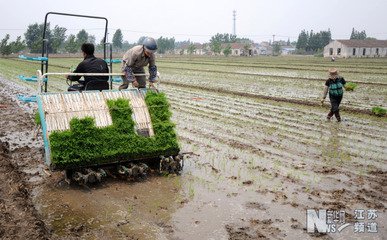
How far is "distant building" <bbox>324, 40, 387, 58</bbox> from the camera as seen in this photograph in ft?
266

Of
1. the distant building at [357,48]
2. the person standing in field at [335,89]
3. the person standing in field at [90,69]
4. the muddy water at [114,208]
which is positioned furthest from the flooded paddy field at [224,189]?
the distant building at [357,48]

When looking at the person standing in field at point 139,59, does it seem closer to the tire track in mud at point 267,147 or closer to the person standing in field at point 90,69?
the person standing in field at point 90,69

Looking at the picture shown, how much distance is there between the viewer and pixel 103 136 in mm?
6160

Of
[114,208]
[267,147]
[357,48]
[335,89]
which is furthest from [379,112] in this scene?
[357,48]

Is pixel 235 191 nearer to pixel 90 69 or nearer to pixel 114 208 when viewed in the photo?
pixel 114 208

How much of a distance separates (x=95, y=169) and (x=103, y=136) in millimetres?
559

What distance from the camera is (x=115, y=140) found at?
624 centimetres

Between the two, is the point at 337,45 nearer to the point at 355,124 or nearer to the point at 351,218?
the point at 355,124

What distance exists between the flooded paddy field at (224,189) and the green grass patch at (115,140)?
49 cm

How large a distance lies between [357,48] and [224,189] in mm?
84858

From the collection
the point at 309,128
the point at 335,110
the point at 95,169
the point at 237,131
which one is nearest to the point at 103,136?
the point at 95,169

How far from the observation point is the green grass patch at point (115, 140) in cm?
582

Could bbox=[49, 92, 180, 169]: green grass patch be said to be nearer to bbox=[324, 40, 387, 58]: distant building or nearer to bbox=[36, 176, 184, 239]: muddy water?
bbox=[36, 176, 184, 239]: muddy water

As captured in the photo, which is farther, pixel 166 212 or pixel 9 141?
pixel 9 141
